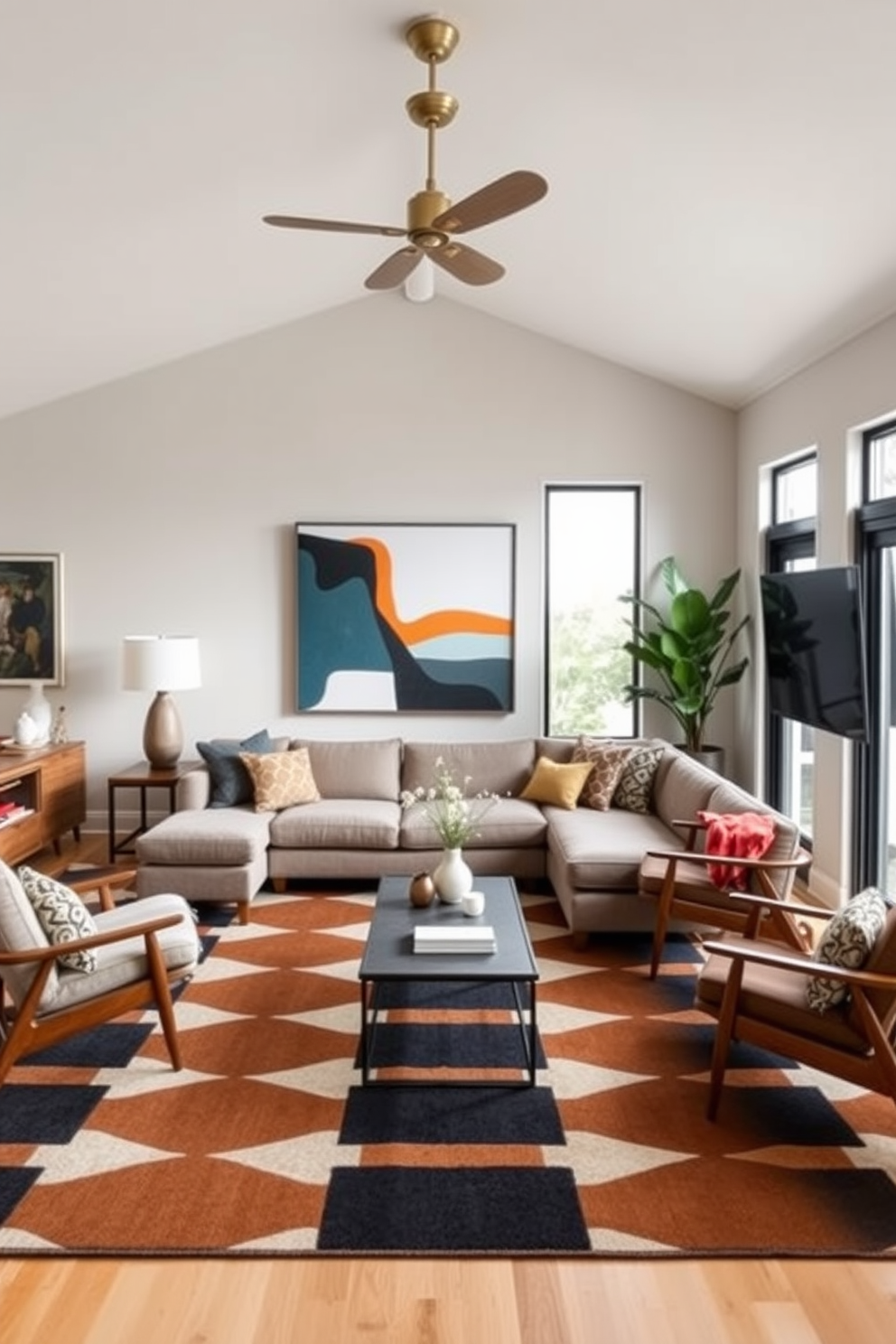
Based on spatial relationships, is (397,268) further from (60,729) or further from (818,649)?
(60,729)

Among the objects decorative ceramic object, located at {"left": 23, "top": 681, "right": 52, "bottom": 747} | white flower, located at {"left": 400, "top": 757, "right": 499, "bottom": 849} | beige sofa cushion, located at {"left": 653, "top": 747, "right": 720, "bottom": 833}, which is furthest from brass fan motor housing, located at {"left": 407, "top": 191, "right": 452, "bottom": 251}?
decorative ceramic object, located at {"left": 23, "top": 681, "right": 52, "bottom": 747}

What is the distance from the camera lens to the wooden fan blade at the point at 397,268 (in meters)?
3.54

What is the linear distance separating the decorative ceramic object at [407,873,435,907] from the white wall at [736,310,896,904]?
2.21 metres

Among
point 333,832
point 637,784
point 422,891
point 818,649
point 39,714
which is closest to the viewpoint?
point 422,891

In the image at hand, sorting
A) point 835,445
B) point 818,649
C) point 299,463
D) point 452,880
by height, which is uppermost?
point 299,463

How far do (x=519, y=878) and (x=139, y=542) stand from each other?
336 cm

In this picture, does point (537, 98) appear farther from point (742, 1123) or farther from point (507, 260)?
point (742, 1123)

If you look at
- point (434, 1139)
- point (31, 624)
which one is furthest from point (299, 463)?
point (434, 1139)

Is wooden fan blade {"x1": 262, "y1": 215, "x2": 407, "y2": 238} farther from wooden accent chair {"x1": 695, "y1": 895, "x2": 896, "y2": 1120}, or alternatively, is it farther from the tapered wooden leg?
wooden accent chair {"x1": 695, "y1": 895, "x2": 896, "y2": 1120}

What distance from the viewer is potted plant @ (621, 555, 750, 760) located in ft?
20.0

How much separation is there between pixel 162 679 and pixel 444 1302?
4.28 m

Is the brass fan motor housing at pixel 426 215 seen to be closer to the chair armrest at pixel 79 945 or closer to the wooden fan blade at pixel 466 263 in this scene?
the wooden fan blade at pixel 466 263

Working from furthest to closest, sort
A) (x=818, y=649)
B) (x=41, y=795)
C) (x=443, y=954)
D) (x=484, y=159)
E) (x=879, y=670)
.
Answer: (x=41, y=795), (x=879, y=670), (x=818, y=649), (x=484, y=159), (x=443, y=954)

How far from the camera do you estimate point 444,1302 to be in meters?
2.15
